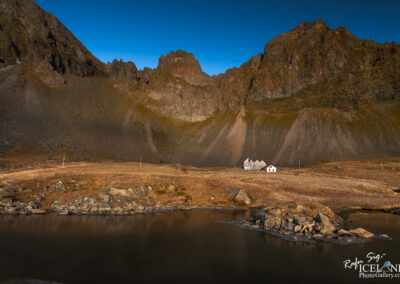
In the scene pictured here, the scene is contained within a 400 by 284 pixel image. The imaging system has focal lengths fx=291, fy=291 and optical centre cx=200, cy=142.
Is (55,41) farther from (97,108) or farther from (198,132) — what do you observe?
(198,132)

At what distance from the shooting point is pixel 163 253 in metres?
23.8

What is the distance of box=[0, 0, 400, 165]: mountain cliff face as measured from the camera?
437 ft

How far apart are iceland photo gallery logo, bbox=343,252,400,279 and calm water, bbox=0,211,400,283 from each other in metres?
0.58

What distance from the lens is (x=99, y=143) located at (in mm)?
141875

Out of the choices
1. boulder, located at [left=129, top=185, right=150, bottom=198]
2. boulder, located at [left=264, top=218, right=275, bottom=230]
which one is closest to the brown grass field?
boulder, located at [left=129, top=185, right=150, bottom=198]

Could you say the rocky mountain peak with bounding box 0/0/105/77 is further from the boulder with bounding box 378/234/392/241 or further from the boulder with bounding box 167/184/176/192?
the boulder with bounding box 378/234/392/241

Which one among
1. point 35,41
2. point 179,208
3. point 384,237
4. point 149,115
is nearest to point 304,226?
point 384,237

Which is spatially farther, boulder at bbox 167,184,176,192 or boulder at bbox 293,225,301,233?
boulder at bbox 167,184,176,192

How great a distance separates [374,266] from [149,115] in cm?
17095

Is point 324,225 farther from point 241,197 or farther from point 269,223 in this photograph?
point 241,197

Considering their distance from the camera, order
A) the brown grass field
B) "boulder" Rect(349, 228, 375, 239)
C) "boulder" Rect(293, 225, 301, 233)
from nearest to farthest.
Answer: "boulder" Rect(349, 228, 375, 239) → "boulder" Rect(293, 225, 301, 233) → the brown grass field

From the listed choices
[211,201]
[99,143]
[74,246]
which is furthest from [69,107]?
[74,246]

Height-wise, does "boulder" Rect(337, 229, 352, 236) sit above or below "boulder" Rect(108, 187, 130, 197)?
below

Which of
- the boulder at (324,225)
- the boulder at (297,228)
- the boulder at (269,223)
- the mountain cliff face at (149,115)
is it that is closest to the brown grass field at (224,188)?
the boulder at (269,223)
